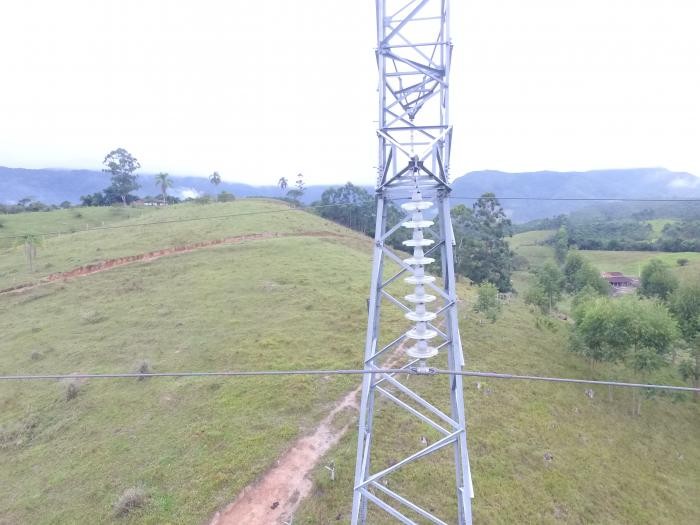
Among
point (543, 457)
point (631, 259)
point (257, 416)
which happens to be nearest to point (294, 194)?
point (257, 416)

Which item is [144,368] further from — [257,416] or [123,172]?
[123,172]

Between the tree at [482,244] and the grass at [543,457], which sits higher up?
the tree at [482,244]

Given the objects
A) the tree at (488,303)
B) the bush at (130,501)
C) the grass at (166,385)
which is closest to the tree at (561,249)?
the tree at (488,303)

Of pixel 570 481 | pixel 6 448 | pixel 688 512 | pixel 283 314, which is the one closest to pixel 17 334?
pixel 6 448

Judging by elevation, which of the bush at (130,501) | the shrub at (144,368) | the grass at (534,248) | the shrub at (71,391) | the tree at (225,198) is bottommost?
the grass at (534,248)

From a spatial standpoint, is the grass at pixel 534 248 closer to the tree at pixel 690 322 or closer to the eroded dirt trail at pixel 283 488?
the tree at pixel 690 322
